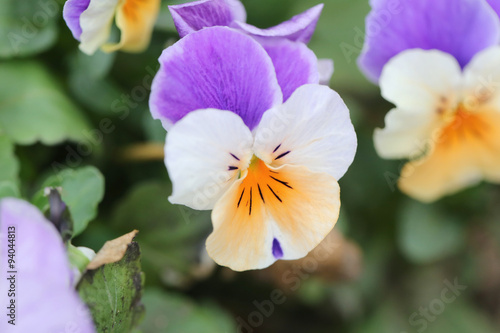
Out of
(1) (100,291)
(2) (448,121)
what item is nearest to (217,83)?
(1) (100,291)

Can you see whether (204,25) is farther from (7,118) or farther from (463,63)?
(7,118)

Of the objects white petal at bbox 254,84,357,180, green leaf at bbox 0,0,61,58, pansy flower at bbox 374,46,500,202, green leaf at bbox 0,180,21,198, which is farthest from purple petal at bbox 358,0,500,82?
green leaf at bbox 0,0,61,58

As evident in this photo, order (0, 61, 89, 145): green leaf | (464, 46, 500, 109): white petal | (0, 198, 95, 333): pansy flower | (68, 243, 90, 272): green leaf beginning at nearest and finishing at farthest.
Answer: (0, 198, 95, 333): pansy flower → (68, 243, 90, 272): green leaf → (464, 46, 500, 109): white petal → (0, 61, 89, 145): green leaf

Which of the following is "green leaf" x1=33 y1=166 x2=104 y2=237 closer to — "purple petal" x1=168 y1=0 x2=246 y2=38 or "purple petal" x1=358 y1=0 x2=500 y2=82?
"purple petal" x1=168 y1=0 x2=246 y2=38

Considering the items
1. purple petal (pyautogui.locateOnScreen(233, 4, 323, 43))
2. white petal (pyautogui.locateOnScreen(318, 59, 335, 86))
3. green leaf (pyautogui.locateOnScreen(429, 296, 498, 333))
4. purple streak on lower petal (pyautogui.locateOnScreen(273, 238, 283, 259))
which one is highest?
purple petal (pyautogui.locateOnScreen(233, 4, 323, 43))

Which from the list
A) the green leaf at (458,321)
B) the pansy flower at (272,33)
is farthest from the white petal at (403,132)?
the green leaf at (458,321)

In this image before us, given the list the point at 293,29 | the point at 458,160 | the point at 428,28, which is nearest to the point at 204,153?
the point at 293,29
